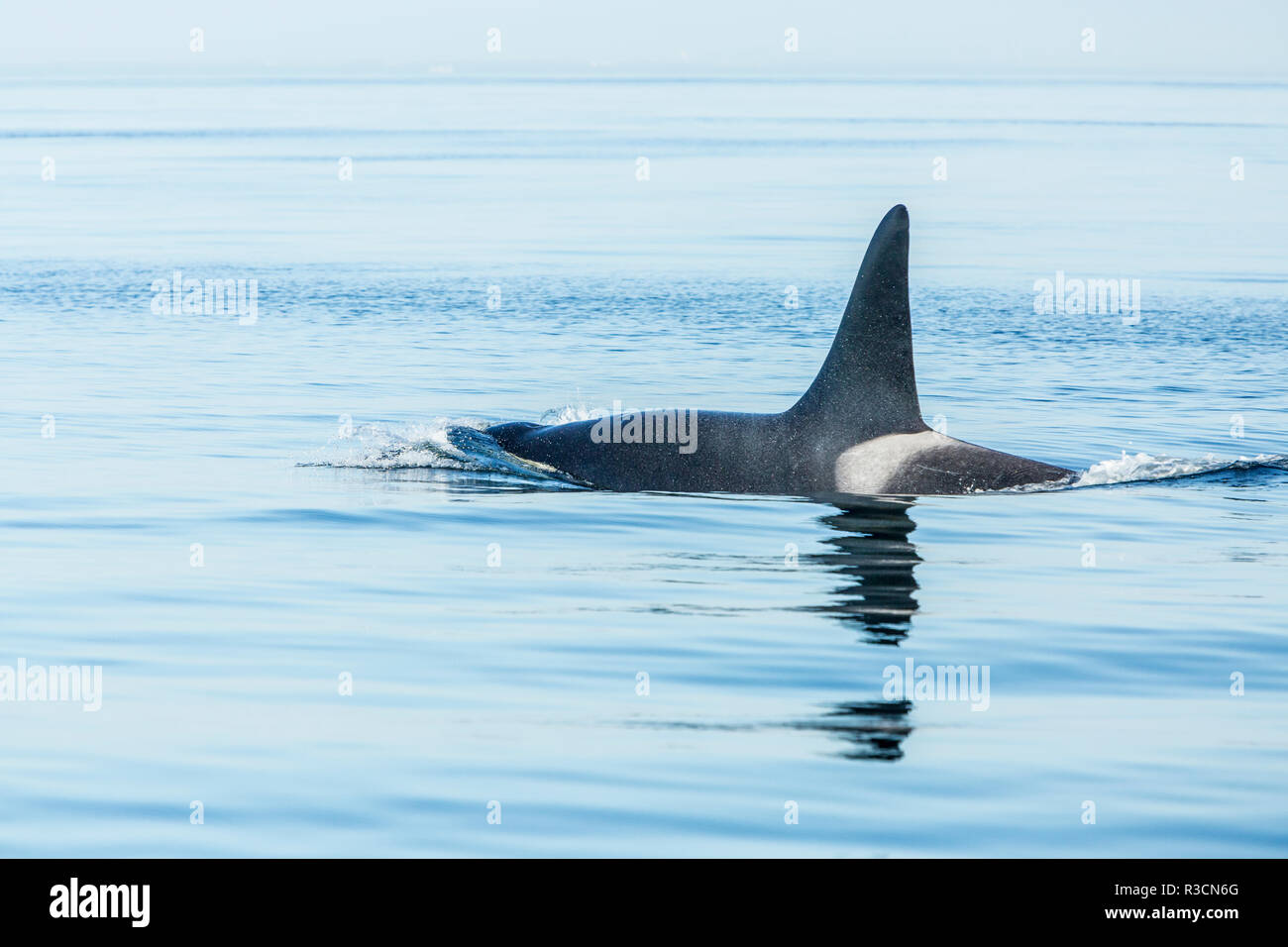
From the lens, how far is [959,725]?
8531 millimetres

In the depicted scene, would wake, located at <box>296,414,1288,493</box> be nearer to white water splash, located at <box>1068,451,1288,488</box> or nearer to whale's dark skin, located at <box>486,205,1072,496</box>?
white water splash, located at <box>1068,451,1288,488</box>

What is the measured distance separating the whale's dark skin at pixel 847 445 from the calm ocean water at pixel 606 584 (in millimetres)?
360

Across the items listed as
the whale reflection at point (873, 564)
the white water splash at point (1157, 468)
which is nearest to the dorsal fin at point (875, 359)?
the whale reflection at point (873, 564)

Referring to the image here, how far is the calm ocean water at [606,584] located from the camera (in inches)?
289

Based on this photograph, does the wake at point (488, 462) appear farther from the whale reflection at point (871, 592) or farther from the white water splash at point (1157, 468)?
the whale reflection at point (871, 592)

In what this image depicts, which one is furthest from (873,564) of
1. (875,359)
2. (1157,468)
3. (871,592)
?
(1157,468)

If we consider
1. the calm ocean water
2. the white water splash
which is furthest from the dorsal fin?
the white water splash

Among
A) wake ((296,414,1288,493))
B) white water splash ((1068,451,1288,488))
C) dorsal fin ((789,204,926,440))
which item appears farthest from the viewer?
white water splash ((1068,451,1288,488))

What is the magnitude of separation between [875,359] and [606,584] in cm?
333

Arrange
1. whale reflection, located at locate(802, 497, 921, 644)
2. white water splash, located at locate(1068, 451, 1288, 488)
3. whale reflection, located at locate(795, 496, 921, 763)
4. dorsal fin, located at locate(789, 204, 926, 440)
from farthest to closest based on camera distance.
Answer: white water splash, located at locate(1068, 451, 1288, 488)
dorsal fin, located at locate(789, 204, 926, 440)
whale reflection, located at locate(802, 497, 921, 644)
whale reflection, located at locate(795, 496, 921, 763)

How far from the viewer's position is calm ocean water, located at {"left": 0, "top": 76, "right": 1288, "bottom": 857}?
735cm

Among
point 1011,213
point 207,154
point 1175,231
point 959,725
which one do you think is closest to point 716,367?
point 959,725

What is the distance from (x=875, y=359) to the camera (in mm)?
13500

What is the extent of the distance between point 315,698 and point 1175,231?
120 ft
